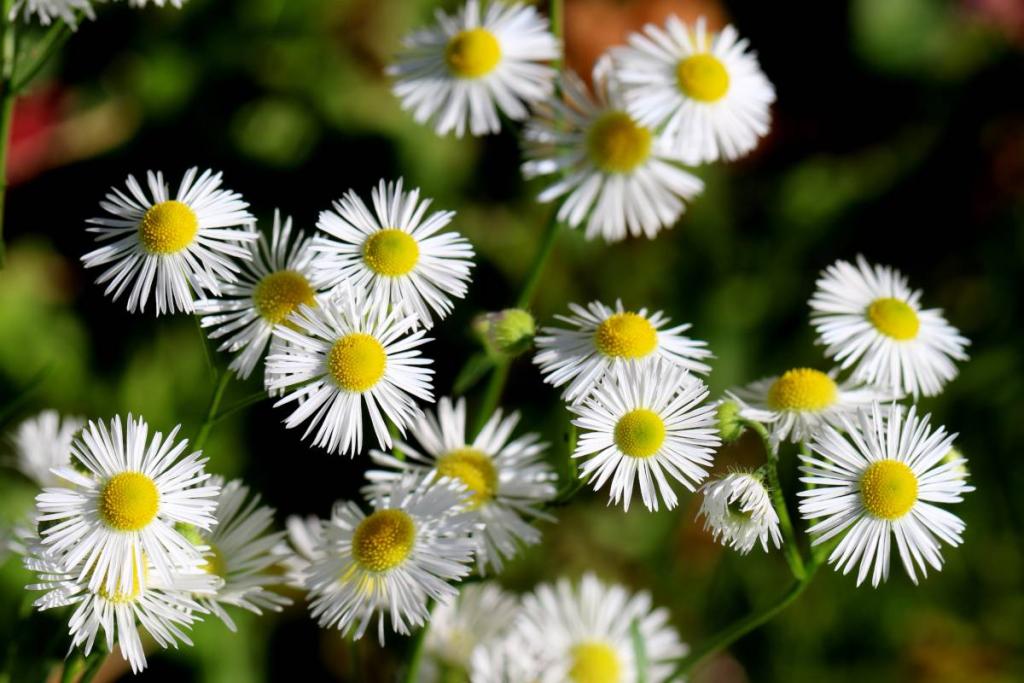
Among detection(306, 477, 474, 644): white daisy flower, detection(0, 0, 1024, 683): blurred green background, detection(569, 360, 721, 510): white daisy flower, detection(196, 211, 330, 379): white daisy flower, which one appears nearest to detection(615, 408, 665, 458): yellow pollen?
detection(569, 360, 721, 510): white daisy flower

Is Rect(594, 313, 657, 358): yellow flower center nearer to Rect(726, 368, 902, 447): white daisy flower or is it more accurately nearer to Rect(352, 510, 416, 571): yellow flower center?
Rect(726, 368, 902, 447): white daisy flower

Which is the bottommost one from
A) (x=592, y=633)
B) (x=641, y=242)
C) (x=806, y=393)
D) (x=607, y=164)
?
(x=592, y=633)

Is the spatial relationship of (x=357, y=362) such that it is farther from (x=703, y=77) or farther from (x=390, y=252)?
(x=703, y=77)

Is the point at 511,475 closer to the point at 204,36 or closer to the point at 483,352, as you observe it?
the point at 483,352

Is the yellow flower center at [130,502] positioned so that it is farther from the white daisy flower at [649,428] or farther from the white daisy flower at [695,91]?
the white daisy flower at [695,91]

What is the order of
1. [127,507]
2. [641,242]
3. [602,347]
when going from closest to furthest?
1. [127,507]
2. [602,347]
3. [641,242]

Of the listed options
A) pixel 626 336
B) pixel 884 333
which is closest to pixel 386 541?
pixel 626 336
